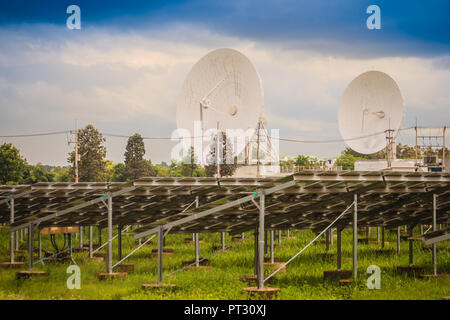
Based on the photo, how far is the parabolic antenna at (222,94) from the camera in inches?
2160

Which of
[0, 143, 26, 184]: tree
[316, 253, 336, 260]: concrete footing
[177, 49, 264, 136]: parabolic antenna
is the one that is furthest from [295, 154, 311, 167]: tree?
[316, 253, 336, 260]: concrete footing

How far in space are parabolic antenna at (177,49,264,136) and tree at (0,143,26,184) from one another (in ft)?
125

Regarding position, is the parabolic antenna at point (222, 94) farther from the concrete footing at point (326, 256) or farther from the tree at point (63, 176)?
the tree at point (63, 176)

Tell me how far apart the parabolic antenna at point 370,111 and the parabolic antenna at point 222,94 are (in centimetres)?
1133

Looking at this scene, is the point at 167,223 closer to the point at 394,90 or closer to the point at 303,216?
the point at 303,216

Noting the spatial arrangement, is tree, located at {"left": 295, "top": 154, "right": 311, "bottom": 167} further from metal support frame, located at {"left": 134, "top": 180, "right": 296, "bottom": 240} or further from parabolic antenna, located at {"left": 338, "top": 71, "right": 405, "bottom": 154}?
metal support frame, located at {"left": 134, "top": 180, "right": 296, "bottom": 240}

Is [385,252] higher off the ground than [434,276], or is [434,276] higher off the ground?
[434,276]

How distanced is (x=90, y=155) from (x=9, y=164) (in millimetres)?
11475

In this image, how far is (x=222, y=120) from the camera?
197ft

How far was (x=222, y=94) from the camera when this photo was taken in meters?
58.5

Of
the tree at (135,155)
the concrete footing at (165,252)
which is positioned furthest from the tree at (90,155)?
the concrete footing at (165,252)

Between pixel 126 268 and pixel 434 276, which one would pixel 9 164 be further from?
pixel 434 276

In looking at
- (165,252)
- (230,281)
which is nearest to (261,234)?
(230,281)
